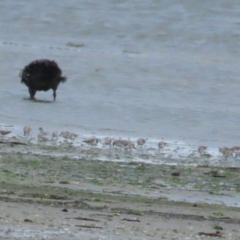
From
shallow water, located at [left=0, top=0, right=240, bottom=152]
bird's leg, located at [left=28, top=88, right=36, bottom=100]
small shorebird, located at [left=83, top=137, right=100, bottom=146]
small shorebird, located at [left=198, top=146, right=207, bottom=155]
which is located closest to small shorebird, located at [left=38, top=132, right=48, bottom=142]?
small shorebird, located at [left=83, top=137, right=100, bottom=146]

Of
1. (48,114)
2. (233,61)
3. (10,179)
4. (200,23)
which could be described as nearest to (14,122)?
(48,114)

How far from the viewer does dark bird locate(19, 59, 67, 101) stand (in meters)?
19.7

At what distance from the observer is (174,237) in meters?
7.44

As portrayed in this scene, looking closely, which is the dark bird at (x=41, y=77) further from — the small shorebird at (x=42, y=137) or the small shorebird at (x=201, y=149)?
the small shorebird at (x=201, y=149)

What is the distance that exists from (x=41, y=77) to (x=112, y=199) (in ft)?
36.3

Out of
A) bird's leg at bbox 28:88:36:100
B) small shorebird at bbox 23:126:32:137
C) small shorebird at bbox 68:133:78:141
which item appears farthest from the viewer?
bird's leg at bbox 28:88:36:100

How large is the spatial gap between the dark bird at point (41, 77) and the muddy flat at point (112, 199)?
7.52 meters

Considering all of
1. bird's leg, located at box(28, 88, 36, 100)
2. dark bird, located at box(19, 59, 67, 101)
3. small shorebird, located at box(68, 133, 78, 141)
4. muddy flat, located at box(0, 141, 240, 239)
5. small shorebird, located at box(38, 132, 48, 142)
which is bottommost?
muddy flat, located at box(0, 141, 240, 239)

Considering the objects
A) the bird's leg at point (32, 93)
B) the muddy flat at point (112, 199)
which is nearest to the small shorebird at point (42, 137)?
the muddy flat at point (112, 199)

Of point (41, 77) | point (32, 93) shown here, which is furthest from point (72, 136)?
point (41, 77)

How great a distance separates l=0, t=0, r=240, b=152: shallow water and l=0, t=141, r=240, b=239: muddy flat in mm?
3751

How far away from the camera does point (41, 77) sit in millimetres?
19828

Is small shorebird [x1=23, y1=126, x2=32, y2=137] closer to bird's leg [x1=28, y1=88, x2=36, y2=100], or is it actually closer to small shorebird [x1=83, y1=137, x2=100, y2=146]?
small shorebird [x1=83, y1=137, x2=100, y2=146]

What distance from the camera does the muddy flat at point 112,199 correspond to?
299 inches
